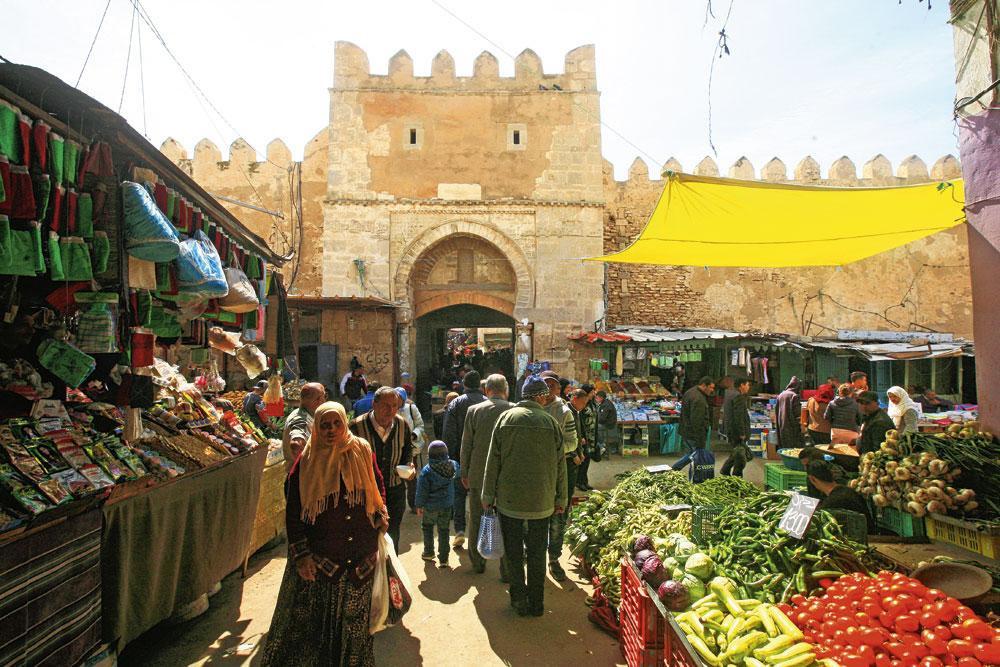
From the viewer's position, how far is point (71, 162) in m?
2.67

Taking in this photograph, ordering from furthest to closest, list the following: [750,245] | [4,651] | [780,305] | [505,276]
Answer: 1. [780,305]
2. [505,276]
3. [750,245]
4. [4,651]

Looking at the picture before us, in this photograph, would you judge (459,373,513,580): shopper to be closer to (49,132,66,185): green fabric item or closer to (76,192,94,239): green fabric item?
(76,192,94,239): green fabric item

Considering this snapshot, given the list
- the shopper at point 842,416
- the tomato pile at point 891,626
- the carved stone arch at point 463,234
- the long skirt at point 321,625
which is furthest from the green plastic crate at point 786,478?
the carved stone arch at point 463,234

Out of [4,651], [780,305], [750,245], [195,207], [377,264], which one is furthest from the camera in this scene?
[780,305]

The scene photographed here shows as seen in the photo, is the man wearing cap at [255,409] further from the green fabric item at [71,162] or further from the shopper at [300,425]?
the green fabric item at [71,162]

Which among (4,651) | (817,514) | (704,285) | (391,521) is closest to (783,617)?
(817,514)

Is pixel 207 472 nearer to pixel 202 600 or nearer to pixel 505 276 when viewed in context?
pixel 202 600

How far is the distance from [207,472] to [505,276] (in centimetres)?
960

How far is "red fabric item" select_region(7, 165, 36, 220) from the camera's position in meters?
2.34

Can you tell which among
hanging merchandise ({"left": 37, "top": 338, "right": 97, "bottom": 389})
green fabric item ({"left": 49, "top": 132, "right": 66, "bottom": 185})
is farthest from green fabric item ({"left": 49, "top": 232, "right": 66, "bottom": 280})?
hanging merchandise ({"left": 37, "top": 338, "right": 97, "bottom": 389})

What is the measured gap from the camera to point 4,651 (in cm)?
221

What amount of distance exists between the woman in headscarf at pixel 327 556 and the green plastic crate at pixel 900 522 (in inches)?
137

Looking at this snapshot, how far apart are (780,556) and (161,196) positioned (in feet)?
13.9

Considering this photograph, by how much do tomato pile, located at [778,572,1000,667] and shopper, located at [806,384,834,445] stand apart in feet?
16.5
